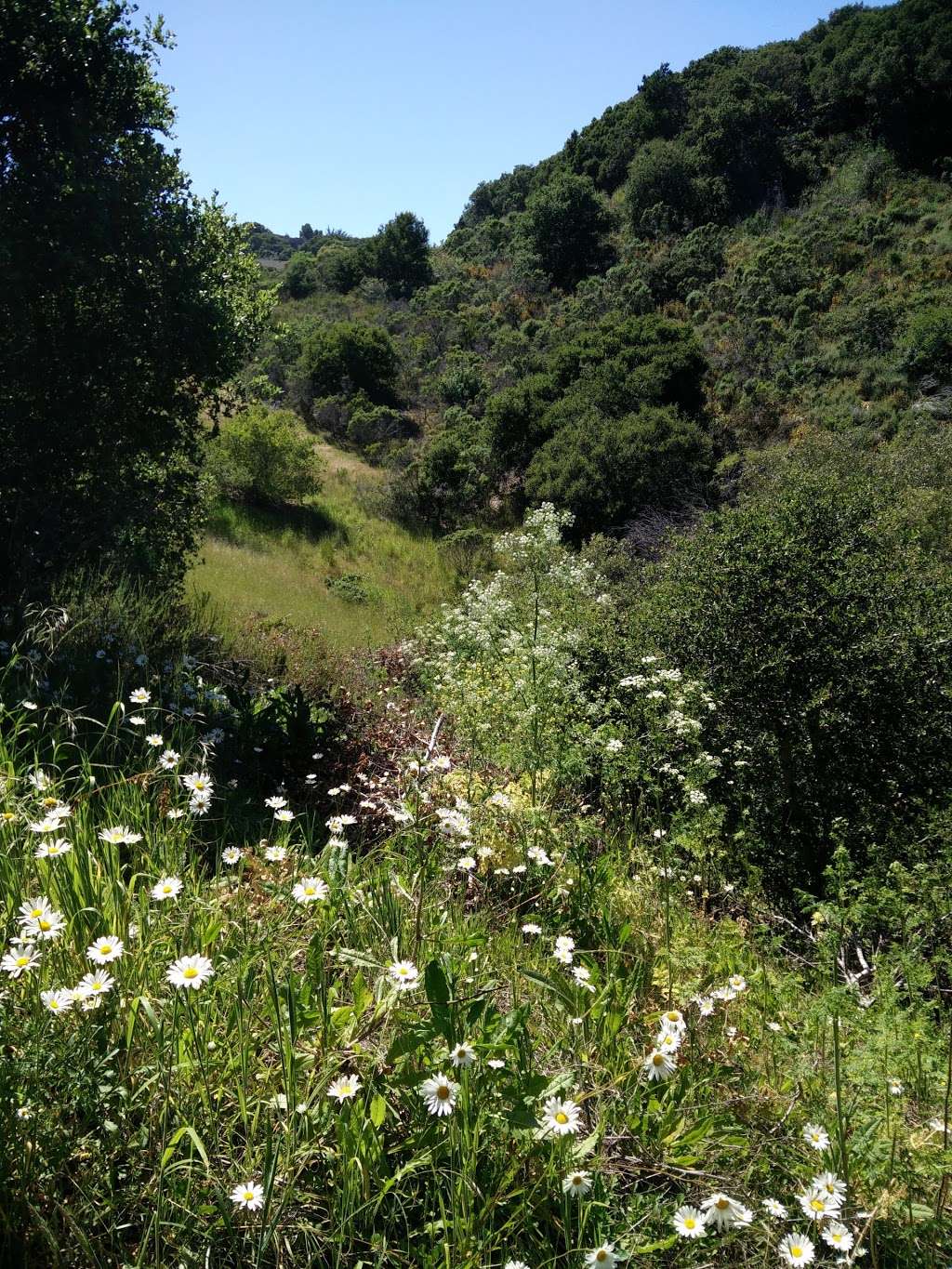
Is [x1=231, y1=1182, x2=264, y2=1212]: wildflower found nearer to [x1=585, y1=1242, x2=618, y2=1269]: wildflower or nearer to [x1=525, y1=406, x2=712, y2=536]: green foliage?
[x1=585, y1=1242, x2=618, y2=1269]: wildflower

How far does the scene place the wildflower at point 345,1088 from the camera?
1.57 meters

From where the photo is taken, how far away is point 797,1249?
1399 millimetres

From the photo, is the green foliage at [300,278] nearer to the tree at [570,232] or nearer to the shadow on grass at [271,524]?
the tree at [570,232]

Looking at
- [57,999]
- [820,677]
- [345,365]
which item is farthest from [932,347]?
[57,999]

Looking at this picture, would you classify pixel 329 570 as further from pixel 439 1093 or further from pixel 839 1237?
pixel 839 1237

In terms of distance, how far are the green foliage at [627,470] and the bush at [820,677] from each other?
1178 centimetres

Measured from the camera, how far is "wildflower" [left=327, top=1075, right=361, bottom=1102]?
1569 millimetres

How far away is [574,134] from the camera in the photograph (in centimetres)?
4400

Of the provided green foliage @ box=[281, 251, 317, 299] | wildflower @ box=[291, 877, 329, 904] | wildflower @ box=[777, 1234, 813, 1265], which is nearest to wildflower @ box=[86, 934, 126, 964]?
wildflower @ box=[291, 877, 329, 904]

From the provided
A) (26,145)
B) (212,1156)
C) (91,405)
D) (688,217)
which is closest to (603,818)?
(212,1156)

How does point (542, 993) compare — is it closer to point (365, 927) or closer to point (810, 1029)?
point (365, 927)

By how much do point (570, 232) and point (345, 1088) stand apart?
3894cm

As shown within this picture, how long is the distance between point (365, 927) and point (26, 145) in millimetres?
6989

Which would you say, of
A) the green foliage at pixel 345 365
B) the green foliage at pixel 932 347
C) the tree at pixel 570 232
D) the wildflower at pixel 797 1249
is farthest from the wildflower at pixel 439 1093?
the tree at pixel 570 232
